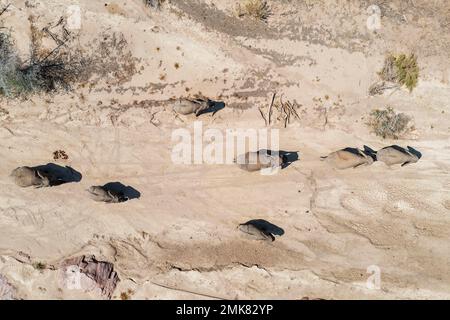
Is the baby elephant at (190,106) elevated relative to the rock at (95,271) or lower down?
elevated

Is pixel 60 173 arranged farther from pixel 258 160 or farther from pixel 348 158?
pixel 348 158

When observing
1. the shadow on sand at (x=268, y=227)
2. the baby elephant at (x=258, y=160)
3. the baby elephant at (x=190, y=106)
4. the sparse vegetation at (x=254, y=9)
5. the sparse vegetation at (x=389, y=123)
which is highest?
the sparse vegetation at (x=254, y=9)

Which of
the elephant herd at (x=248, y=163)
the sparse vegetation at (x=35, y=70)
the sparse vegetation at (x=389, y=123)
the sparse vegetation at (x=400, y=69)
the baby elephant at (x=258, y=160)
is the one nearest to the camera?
the sparse vegetation at (x=35, y=70)

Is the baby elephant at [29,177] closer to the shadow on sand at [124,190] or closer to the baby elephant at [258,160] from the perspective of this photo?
the shadow on sand at [124,190]

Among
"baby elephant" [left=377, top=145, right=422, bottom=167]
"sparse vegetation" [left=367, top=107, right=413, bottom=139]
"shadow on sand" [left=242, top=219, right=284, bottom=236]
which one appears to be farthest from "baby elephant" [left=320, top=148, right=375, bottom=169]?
"shadow on sand" [left=242, top=219, right=284, bottom=236]

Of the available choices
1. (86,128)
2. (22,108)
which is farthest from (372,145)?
(22,108)

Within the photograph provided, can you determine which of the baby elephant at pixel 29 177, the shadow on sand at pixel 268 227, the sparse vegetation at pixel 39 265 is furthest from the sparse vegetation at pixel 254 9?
the sparse vegetation at pixel 39 265
